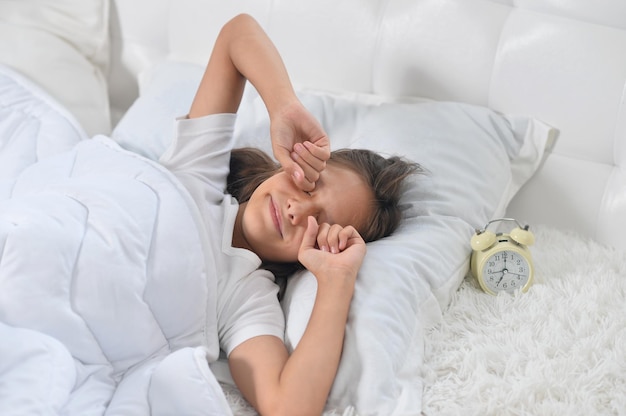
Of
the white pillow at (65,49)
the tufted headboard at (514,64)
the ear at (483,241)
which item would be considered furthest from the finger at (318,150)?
the white pillow at (65,49)

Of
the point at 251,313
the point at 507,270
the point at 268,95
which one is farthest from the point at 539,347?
the point at 268,95

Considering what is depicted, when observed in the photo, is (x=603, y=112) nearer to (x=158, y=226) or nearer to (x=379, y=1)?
(x=379, y=1)

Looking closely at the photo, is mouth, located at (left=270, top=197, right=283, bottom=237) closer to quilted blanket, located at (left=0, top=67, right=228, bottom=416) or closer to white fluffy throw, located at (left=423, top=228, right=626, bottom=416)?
quilted blanket, located at (left=0, top=67, right=228, bottom=416)

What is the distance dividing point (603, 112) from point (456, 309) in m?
0.53

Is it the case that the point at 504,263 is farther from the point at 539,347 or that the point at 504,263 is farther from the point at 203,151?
the point at 203,151

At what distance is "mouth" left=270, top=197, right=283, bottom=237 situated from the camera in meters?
1.31

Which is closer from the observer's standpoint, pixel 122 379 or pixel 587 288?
pixel 122 379

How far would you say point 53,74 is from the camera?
6.00ft

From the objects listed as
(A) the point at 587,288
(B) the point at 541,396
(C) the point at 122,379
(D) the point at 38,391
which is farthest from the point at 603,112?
(D) the point at 38,391

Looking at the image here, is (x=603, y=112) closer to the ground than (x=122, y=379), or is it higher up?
higher up

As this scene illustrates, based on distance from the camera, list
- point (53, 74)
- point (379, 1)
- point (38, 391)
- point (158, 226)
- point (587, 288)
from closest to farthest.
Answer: point (38, 391)
point (158, 226)
point (587, 288)
point (379, 1)
point (53, 74)

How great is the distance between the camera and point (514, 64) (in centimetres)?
160

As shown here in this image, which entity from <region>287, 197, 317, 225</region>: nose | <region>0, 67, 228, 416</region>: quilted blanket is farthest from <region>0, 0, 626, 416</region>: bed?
<region>287, 197, 317, 225</region>: nose

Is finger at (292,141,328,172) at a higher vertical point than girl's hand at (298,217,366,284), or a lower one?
higher
